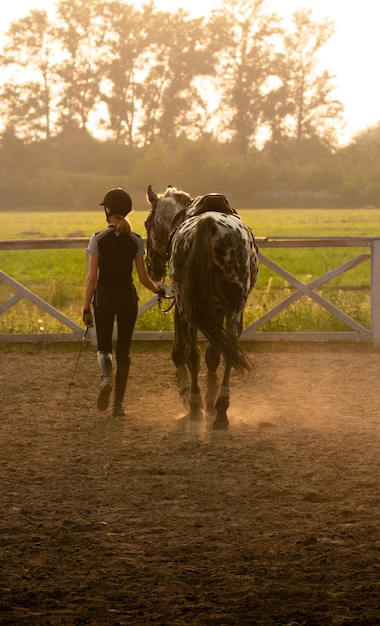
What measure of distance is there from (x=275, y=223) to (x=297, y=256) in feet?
42.5

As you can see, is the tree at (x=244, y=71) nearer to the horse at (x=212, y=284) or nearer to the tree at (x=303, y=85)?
the tree at (x=303, y=85)

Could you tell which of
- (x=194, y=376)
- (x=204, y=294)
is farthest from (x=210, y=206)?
(x=194, y=376)

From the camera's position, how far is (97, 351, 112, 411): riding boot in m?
7.65

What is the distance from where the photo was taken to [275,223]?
40.8 meters

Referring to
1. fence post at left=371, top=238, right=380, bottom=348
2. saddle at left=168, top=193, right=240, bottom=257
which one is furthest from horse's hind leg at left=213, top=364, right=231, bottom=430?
fence post at left=371, top=238, right=380, bottom=348

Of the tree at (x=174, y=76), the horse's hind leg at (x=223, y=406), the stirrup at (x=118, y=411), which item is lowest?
the stirrup at (x=118, y=411)

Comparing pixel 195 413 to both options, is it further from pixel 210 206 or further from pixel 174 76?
pixel 174 76

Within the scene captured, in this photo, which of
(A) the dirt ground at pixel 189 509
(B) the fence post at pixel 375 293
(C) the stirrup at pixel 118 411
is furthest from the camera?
(B) the fence post at pixel 375 293

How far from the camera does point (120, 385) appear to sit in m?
7.84

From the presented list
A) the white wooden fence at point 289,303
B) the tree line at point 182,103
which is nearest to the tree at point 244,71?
the tree line at point 182,103

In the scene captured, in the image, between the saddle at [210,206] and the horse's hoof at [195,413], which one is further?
the horse's hoof at [195,413]

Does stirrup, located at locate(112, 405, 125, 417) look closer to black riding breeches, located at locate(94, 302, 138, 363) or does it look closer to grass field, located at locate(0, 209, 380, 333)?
black riding breeches, located at locate(94, 302, 138, 363)

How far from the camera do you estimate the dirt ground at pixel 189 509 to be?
3861 mm

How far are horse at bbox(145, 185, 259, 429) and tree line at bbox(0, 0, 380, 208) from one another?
160 ft
